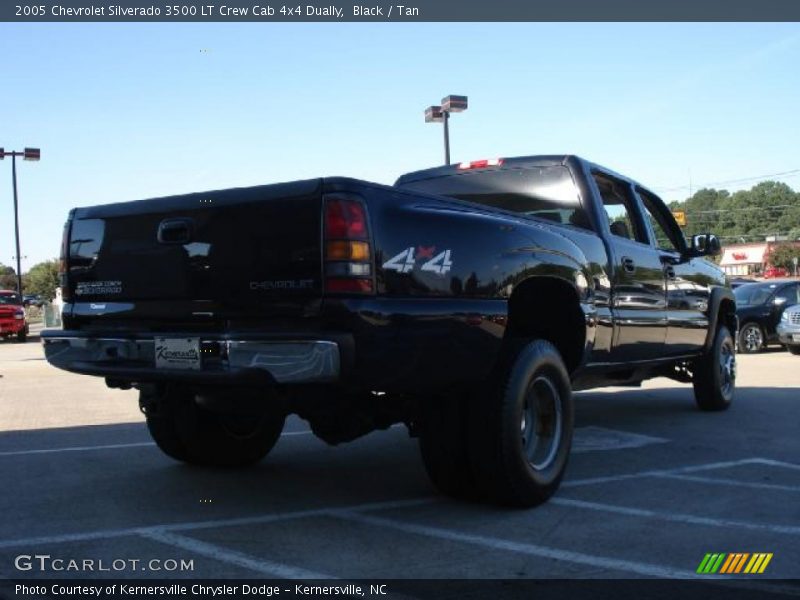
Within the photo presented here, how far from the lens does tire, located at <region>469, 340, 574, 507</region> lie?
4301mm

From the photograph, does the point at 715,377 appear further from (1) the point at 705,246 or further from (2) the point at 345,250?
(2) the point at 345,250

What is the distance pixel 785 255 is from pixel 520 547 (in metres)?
84.7

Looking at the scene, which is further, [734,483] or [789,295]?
[789,295]

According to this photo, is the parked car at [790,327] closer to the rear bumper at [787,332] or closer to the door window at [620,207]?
the rear bumper at [787,332]

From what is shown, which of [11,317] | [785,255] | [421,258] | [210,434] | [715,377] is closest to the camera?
[421,258]

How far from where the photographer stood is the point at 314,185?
12.2ft

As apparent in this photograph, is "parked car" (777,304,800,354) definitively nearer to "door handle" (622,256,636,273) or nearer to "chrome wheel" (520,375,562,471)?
"door handle" (622,256,636,273)

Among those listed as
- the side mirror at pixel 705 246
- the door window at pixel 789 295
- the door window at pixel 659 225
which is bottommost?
the door window at pixel 789 295

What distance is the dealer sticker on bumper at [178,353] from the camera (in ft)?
12.9

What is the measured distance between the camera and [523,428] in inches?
186

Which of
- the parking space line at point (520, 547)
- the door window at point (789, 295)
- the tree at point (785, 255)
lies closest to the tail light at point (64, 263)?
the parking space line at point (520, 547)

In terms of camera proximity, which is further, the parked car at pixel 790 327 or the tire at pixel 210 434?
the parked car at pixel 790 327

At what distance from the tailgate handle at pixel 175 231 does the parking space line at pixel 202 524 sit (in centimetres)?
145

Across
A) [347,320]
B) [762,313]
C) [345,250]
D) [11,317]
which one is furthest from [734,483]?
[11,317]
